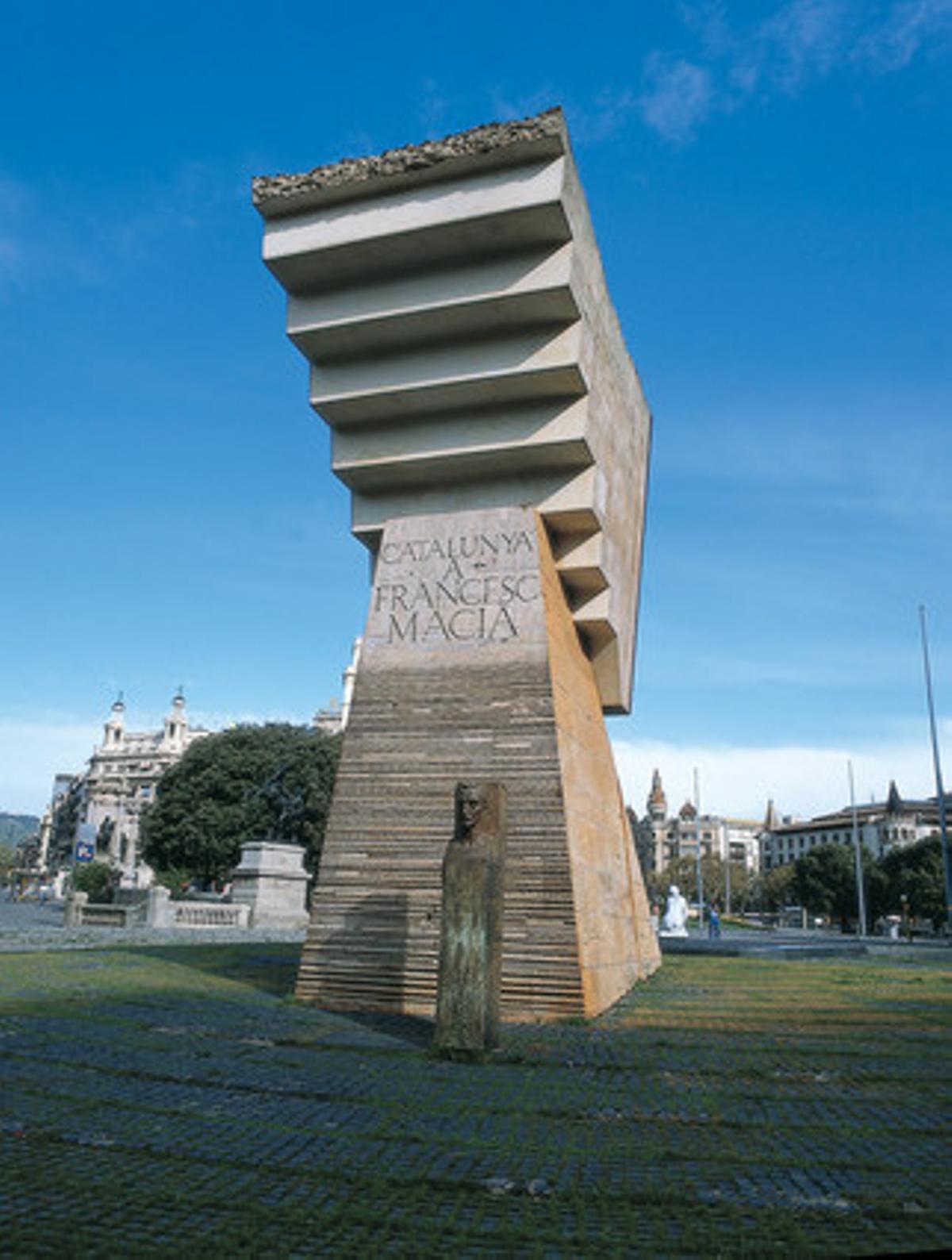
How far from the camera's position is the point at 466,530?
14484mm

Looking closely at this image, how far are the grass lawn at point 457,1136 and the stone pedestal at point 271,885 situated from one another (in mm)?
20345

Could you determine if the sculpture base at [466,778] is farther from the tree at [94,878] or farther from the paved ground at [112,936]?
the tree at [94,878]

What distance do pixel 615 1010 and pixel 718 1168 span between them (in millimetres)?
7164

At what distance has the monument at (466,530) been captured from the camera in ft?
39.6

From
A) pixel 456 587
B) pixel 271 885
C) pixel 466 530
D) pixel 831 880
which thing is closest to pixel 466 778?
pixel 456 587

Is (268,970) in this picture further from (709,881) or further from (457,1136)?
(709,881)

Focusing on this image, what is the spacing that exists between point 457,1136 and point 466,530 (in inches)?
388

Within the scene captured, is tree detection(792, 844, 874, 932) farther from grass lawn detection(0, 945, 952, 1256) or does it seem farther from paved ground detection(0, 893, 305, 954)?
grass lawn detection(0, 945, 952, 1256)

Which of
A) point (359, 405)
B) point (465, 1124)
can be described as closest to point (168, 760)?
point (359, 405)

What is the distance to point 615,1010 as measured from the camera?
12203 mm

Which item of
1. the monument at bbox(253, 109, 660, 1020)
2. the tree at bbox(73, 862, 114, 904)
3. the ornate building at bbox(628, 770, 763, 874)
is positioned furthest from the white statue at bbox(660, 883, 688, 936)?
the ornate building at bbox(628, 770, 763, 874)

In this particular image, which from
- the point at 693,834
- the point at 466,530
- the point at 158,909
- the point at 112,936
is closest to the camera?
the point at 466,530

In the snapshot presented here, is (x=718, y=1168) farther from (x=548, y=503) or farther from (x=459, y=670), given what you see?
(x=548, y=503)

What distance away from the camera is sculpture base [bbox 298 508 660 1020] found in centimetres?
1162
